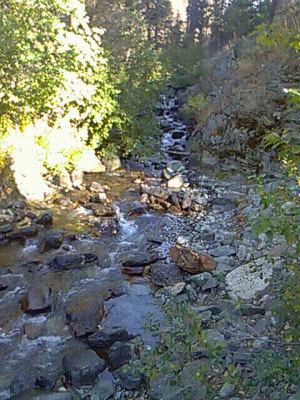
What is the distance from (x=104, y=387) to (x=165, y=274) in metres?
2.71

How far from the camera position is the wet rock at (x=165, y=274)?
6777 mm

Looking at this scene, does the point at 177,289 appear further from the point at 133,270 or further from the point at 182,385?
the point at 182,385

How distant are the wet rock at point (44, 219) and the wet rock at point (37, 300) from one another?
3.05m

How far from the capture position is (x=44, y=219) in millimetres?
9273

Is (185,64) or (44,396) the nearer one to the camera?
(44,396)

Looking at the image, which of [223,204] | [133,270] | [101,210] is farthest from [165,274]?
[223,204]

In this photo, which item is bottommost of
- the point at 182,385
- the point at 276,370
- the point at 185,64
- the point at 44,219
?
the point at 44,219

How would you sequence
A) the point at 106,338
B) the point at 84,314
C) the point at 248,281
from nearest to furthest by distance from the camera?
the point at 106,338 < the point at 84,314 < the point at 248,281

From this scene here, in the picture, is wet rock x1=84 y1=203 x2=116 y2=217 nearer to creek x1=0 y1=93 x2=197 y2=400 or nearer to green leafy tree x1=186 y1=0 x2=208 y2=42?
creek x1=0 y1=93 x2=197 y2=400

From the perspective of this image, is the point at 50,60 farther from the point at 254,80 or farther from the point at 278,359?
the point at 278,359

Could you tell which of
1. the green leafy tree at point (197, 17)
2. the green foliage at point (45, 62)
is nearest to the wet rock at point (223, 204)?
the green foliage at point (45, 62)

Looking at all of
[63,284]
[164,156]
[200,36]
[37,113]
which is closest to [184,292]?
[63,284]

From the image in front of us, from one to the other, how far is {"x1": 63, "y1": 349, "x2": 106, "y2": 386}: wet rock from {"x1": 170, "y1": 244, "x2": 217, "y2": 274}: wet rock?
103 inches

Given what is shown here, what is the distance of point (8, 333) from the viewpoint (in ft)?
18.0
